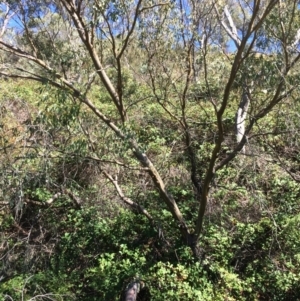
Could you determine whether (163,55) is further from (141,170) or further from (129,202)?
(129,202)

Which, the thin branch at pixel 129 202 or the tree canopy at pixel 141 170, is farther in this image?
the thin branch at pixel 129 202

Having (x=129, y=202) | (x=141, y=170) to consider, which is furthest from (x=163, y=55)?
(x=129, y=202)

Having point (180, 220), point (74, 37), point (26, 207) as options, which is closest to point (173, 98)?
point (74, 37)

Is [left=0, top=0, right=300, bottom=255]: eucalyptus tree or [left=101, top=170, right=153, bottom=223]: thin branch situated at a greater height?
[left=0, top=0, right=300, bottom=255]: eucalyptus tree

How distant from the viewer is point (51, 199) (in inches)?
261

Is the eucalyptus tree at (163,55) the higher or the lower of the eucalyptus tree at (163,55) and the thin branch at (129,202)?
the higher

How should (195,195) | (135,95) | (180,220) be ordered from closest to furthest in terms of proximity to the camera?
(180,220), (195,195), (135,95)

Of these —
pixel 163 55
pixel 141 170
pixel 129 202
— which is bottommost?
pixel 129 202

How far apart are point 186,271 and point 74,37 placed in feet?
13.3

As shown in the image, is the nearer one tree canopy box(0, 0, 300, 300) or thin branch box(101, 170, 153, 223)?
tree canopy box(0, 0, 300, 300)

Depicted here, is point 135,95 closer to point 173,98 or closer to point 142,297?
point 173,98

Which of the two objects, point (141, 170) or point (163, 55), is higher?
point (163, 55)

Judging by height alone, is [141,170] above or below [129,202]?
above

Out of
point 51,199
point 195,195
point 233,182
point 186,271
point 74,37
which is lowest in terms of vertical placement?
point 186,271
